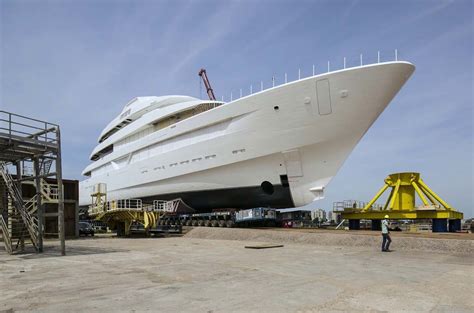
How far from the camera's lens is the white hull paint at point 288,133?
20.4 meters

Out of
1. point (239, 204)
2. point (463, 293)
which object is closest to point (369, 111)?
point (239, 204)

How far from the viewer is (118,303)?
582cm

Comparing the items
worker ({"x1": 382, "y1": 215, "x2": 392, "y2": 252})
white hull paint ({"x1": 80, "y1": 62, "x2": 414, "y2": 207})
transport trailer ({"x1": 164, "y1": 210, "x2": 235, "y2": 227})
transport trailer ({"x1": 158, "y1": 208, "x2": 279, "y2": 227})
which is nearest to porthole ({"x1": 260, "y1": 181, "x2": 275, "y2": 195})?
white hull paint ({"x1": 80, "y1": 62, "x2": 414, "y2": 207})

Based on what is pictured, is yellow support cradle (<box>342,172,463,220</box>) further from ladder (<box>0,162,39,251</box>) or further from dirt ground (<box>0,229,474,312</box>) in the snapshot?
ladder (<box>0,162,39,251</box>)

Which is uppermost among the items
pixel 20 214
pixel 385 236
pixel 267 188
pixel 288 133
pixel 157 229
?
pixel 288 133

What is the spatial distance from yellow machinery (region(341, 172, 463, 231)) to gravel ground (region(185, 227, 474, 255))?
315cm

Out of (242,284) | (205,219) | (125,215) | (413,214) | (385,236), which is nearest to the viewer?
(242,284)

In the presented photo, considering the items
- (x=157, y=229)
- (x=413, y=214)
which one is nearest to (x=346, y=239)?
(x=413, y=214)

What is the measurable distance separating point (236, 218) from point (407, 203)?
10011 millimetres

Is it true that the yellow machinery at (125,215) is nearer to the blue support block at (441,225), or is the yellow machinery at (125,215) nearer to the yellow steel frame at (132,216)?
the yellow steel frame at (132,216)

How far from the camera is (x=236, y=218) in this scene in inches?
945

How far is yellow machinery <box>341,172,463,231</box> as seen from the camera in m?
18.3

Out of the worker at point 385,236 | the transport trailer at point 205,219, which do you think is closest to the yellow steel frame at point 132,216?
the transport trailer at point 205,219

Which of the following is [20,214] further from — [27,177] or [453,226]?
[453,226]
